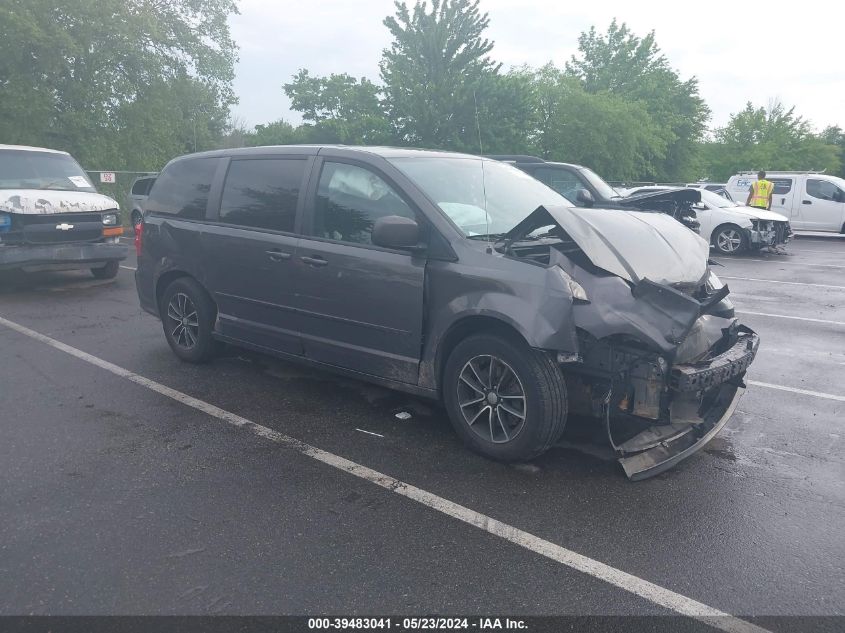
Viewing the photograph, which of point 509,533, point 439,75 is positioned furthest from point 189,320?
point 439,75

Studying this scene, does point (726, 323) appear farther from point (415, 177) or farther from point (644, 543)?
point (415, 177)

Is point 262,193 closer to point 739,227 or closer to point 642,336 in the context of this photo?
point 642,336

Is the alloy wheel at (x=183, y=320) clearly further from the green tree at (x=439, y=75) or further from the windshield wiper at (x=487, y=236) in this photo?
the green tree at (x=439, y=75)

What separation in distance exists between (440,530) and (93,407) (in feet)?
10.1

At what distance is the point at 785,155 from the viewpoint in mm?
44219

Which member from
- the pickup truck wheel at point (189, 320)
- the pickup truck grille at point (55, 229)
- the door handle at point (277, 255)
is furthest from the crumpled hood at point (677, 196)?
the pickup truck grille at point (55, 229)

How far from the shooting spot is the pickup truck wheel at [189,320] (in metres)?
5.77

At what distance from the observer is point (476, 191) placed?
15.9ft

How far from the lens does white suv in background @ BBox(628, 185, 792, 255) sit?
1495 centimetres

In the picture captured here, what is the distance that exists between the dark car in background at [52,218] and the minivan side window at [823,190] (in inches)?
728

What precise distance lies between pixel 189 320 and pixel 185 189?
1.17m

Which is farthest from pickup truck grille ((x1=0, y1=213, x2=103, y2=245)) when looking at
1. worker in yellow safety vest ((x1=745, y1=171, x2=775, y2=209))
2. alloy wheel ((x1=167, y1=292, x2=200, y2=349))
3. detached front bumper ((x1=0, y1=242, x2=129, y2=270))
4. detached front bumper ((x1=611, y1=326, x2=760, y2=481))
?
worker in yellow safety vest ((x1=745, y1=171, x2=775, y2=209))

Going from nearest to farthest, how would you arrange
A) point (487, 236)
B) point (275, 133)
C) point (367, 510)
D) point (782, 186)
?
point (367, 510)
point (487, 236)
point (782, 186)
point (275, 133)

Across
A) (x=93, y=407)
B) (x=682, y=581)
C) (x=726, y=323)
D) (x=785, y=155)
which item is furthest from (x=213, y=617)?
(x=785, y=155)
